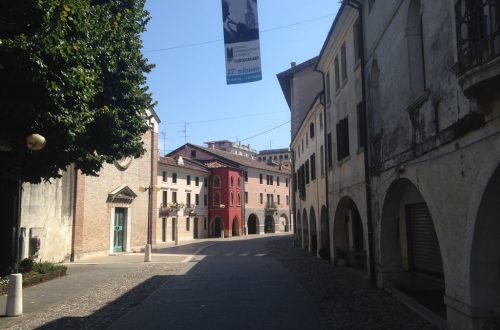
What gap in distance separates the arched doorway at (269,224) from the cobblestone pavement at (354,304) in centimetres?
5578

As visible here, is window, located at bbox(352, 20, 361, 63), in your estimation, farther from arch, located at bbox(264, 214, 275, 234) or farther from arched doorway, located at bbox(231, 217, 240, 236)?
arch, located at bbox(264, 214, 275, 234)

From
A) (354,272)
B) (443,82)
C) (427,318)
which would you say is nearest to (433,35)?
(443,82)

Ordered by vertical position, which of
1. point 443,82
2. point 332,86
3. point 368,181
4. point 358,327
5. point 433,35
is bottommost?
point 358,327

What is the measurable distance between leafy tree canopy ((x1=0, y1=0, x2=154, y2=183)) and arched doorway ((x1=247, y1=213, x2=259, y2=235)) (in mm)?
54422

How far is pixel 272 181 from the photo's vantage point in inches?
2916

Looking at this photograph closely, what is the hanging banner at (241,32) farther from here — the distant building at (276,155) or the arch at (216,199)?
the distant building at (276,155)

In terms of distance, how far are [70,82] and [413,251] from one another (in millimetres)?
9398

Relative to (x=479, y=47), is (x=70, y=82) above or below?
above

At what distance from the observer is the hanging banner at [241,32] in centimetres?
1050

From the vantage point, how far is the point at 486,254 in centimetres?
655

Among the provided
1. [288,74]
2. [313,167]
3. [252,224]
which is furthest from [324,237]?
[252,224]

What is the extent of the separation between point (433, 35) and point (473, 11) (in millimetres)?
2199

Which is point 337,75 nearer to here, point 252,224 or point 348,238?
point 348,238

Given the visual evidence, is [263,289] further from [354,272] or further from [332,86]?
[332,86]
